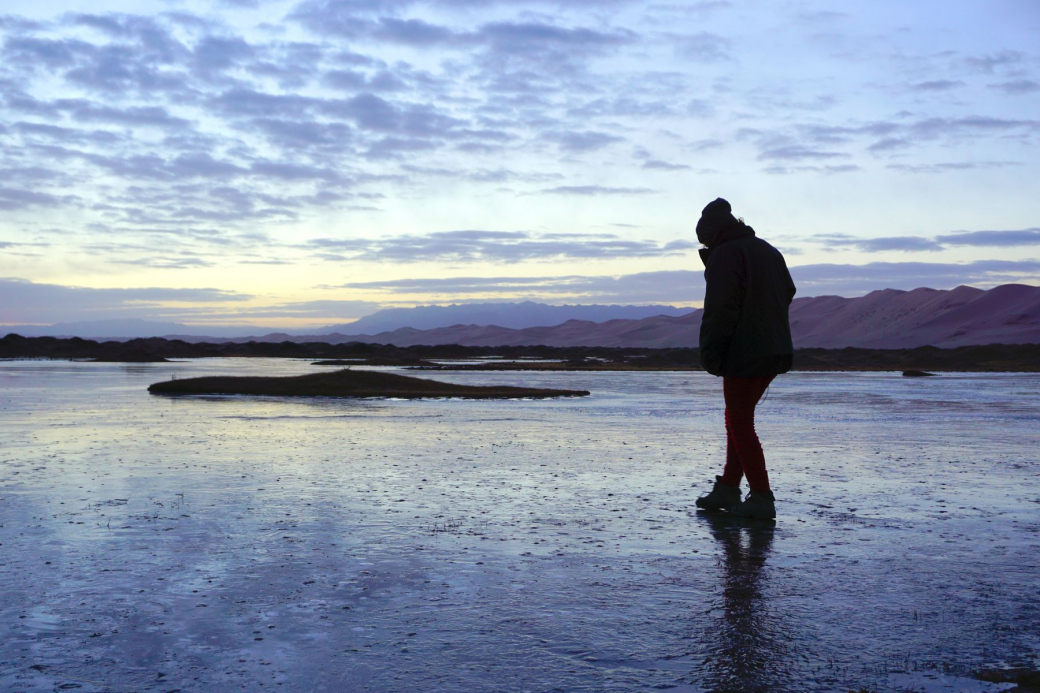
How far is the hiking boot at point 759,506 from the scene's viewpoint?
8383mm

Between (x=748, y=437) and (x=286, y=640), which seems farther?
(x=748, y=437)

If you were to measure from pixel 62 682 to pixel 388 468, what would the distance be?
25.9ft

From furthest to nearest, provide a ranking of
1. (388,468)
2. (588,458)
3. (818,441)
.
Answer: (818,441)
(588,458)
(388,468)

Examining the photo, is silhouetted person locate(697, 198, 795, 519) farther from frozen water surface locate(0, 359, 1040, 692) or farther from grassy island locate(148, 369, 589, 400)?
grassy island locate(148, 369, 589, 400)

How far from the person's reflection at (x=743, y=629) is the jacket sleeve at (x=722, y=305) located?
1820mm

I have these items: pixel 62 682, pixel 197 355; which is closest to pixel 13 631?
pixel 62 682

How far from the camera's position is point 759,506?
841 cm

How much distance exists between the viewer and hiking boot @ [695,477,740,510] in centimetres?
885

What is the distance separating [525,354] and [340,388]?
101871mm

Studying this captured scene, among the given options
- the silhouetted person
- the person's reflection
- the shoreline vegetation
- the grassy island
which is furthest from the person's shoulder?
the shoreline vegetation

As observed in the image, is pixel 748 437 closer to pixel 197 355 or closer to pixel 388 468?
pixel 388 468

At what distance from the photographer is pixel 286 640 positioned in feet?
15.9

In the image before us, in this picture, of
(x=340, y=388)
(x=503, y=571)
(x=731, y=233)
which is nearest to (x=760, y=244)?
(x=731, y=233)

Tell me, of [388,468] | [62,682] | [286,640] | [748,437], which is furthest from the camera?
[388,468]
